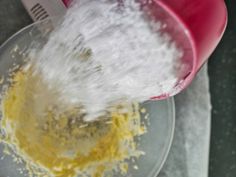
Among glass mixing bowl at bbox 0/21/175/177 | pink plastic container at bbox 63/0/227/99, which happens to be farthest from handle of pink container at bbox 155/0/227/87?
glass mixing bowl at bbox 0/21/175/177

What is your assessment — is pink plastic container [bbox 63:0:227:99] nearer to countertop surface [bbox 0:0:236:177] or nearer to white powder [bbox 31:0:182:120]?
white powder [bbox 31:0:182:120]

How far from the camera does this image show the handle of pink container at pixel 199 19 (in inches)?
20.5

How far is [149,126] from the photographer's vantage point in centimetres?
70

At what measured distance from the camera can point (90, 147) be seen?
691 millimetres

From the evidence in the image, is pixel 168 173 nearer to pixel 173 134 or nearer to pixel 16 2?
pixel 173 134

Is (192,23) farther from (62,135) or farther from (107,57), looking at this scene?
→ (62,135)

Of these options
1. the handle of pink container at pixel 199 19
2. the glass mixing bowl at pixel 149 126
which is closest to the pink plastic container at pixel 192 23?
the handle of pink container at pixel 199 19

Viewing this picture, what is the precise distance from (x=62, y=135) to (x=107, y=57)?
0.15 metres

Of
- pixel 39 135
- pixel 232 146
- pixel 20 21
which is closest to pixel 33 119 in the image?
pixel 39 135

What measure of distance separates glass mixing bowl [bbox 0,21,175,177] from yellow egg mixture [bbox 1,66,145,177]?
1cm

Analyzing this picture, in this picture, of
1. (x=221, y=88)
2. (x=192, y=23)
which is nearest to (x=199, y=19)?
(x=192, y=23)

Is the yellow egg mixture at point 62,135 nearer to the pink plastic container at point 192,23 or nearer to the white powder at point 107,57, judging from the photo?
the white powder at point 107,57

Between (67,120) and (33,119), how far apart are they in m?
0.04

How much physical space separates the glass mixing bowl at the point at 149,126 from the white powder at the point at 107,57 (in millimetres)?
28
